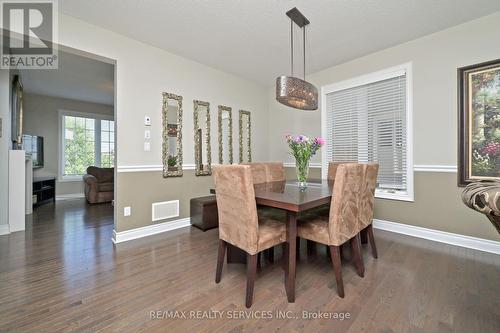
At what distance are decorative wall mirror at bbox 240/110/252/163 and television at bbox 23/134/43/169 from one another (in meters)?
4.53

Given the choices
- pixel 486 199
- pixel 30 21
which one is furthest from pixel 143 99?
pixel 486 199

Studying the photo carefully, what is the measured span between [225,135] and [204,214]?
1.50 metres

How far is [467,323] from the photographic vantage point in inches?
53.6

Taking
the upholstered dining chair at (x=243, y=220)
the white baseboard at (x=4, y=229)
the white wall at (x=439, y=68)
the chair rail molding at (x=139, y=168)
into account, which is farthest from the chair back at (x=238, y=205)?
the white baseboard at (x=4, y=229)

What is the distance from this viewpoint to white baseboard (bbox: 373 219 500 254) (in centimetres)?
238

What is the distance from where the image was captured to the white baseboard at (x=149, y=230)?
9.00 ft

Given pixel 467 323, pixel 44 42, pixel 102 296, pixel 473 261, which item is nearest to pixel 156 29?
pixel 44 42

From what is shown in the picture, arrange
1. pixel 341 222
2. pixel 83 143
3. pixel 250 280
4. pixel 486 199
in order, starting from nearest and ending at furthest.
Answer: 1. pixel 486 199
2. pixel 250 280
3. pixel 341 222
4. pixel 83 143

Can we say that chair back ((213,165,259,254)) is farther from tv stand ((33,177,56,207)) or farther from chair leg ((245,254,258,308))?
tv stand ((33,177,56,207))

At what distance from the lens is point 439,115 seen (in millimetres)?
2684

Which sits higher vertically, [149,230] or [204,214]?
[204,214]

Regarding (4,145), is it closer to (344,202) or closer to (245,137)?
(245,137)

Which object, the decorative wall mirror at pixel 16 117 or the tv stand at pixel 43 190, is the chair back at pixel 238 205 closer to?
the decorative wall mirror at pixel 16 117

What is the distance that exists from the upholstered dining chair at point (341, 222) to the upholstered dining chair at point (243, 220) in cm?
27
